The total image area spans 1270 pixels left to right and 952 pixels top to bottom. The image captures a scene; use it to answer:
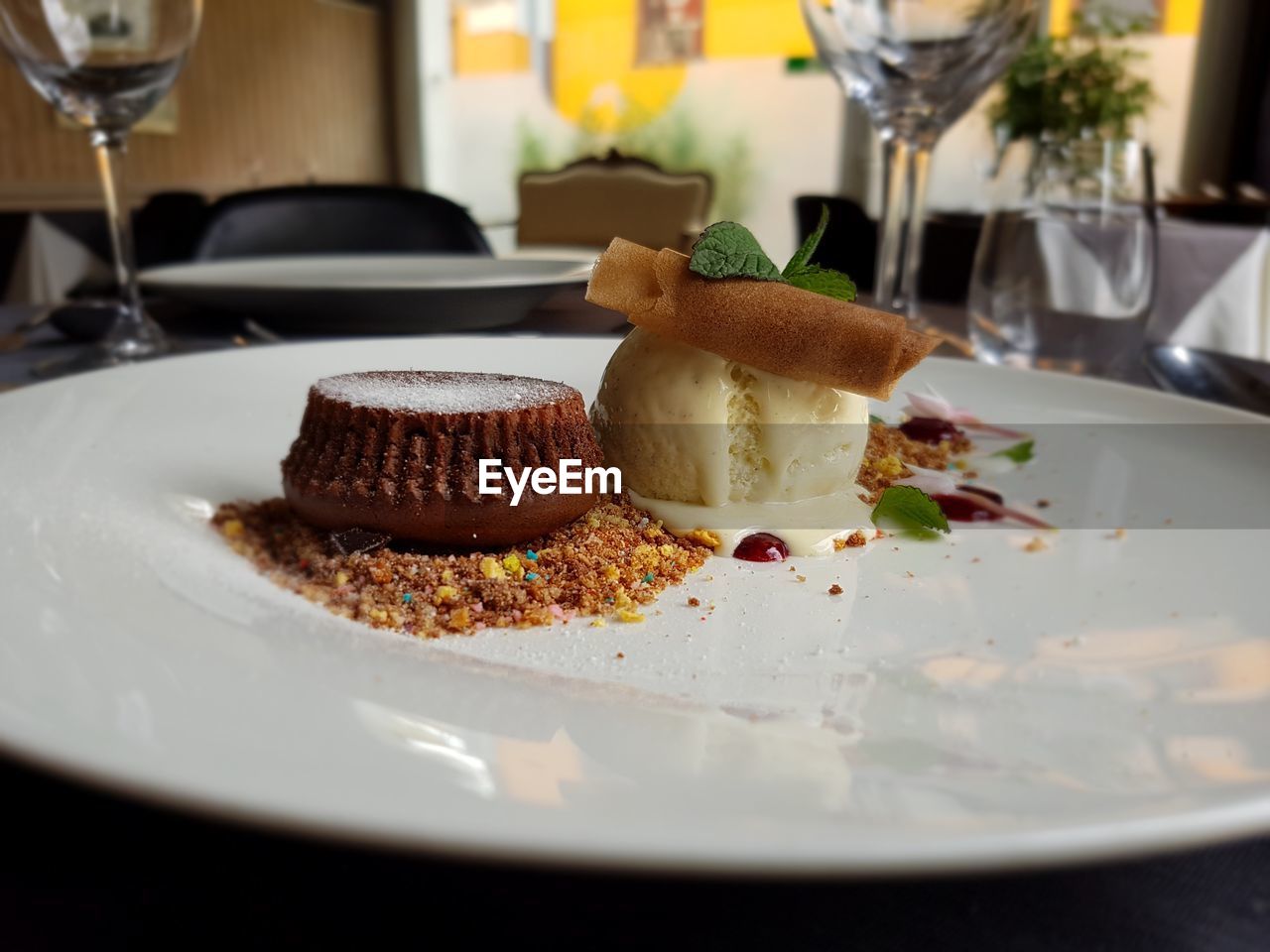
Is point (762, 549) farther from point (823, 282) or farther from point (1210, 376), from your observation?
point (1210, 376)

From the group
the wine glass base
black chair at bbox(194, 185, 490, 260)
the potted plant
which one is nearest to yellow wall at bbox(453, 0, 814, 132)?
the potted plant

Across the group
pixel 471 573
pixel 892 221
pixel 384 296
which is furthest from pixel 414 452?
pixel 892 221

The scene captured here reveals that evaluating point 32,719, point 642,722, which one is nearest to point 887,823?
point 642,722

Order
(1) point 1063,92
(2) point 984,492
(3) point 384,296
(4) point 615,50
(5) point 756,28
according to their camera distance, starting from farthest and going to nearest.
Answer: (4) point 615,50 < (5) point 756,28 < (1) point 1063,92 < (3) point 384,296 < (2) point 984,492

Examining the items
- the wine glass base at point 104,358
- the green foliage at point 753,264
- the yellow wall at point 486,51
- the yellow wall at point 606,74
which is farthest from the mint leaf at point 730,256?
the yellow wall at point 486,51

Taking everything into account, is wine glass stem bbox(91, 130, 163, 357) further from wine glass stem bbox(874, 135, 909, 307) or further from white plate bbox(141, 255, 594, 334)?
wine glass stem bbox(874, 135, 909, 307)
